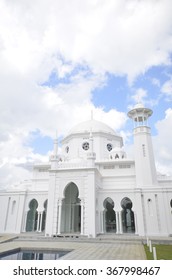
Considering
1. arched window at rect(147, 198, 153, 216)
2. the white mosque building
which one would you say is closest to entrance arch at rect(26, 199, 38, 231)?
the white mosque building

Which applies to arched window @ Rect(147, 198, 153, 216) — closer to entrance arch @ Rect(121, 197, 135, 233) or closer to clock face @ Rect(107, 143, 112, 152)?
entrance arch @ Rect(121, 197, 135, 233)

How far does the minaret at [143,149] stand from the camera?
76.1 ft

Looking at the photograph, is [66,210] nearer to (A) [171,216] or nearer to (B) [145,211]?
(B) [145,211]

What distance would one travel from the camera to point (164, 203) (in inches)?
814

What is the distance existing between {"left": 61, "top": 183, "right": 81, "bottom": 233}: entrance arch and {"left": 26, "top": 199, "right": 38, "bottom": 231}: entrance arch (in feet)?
14.3

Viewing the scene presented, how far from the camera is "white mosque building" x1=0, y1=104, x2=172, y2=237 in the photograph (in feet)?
65.9

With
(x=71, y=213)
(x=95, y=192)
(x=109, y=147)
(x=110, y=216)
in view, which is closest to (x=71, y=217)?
(x=71, y=213)

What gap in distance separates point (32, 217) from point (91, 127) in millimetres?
14879

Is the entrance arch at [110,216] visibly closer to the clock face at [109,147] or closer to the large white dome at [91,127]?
the clock face at [109,147]

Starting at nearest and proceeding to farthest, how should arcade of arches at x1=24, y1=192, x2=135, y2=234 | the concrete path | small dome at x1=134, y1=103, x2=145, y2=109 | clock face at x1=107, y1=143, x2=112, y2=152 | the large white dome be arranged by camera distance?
1. the concrete path
2. arcade of arches at x1=24, y1=192, x2=135, y2=234
3. small dome at x1=134, y1=103, x2=145, y2=109
4. clock face at x1=107, y1=143, x2=112, y2=152
5. the large white dome

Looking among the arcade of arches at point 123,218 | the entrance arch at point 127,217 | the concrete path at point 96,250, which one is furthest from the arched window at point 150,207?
the entrance arch at point 127,217

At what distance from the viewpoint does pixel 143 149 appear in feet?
80.8

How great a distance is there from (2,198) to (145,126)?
65.8 ft
